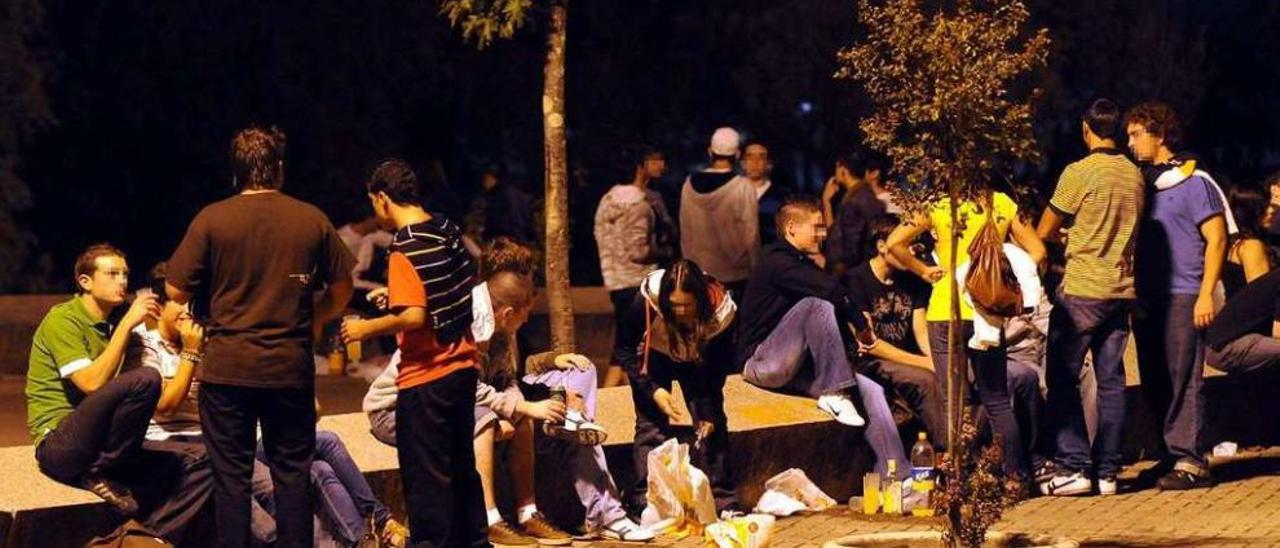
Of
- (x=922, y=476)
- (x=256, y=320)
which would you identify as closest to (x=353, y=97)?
(x=922, y=476)

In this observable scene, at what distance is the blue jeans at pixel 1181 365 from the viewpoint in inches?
538

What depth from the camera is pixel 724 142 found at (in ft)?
55.1

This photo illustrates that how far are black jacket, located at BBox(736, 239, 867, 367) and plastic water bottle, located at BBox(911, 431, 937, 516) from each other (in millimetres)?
633

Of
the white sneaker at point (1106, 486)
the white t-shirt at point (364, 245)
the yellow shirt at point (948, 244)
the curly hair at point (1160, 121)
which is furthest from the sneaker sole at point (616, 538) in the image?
the white t-shirt at point (364, 245)

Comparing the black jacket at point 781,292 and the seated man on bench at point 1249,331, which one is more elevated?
the black jacket at point 781,292

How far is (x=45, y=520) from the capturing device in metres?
10.3

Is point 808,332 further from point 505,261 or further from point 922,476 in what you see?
point 505,261

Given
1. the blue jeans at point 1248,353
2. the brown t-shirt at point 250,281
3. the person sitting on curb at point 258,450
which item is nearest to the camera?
the brown t-shirt at point 250,281

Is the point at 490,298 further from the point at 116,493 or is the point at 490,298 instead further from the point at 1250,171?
the point at 1250,171

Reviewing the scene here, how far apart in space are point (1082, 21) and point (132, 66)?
1338 centimetres

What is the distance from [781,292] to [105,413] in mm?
3728

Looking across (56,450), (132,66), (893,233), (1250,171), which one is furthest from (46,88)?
(1250,171)

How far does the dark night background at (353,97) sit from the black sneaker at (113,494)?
12217 millimetres

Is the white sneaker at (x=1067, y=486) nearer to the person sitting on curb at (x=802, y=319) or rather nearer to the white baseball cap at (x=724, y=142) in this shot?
the person sitting on curb at (x=802, y=319)
